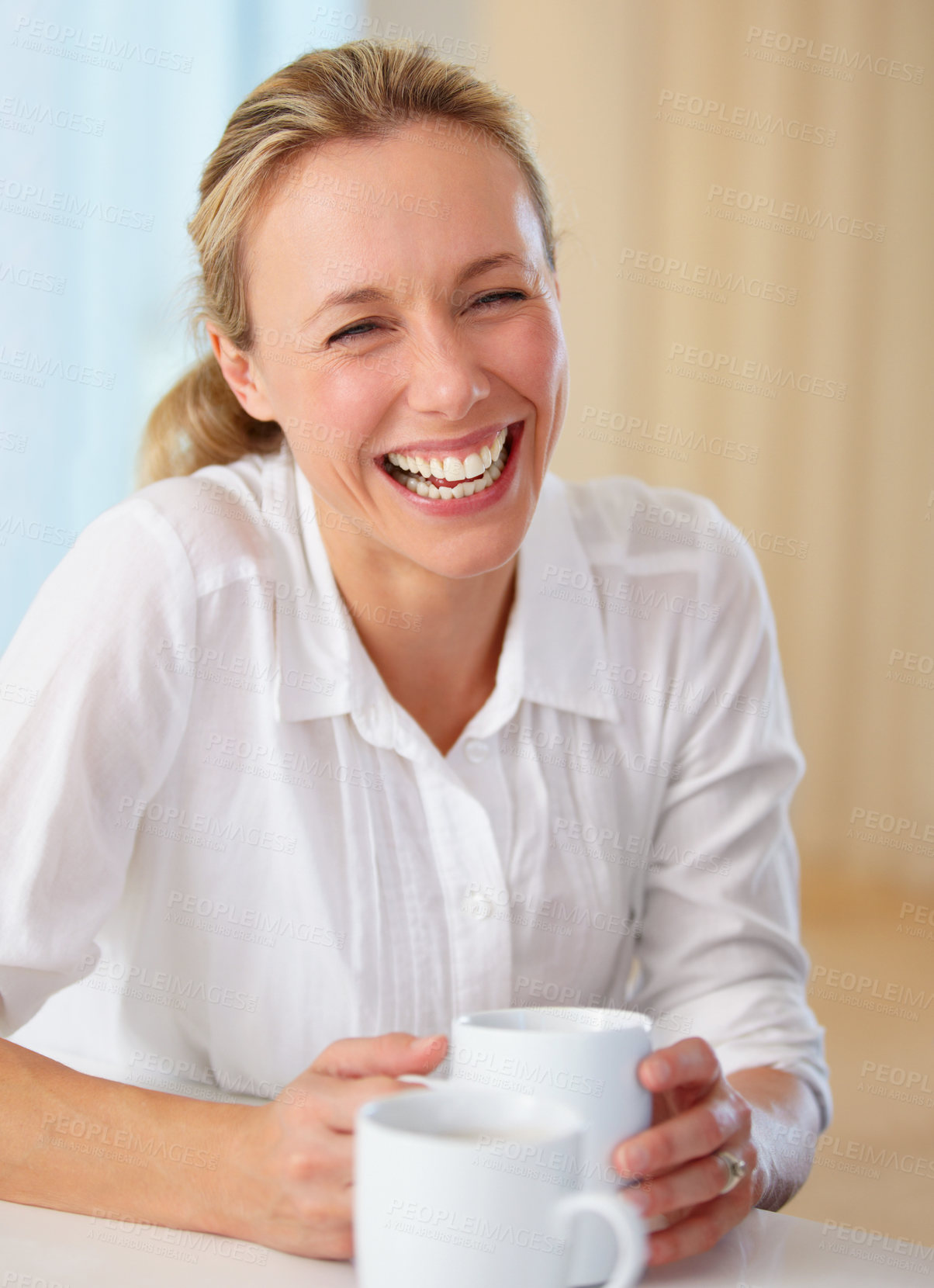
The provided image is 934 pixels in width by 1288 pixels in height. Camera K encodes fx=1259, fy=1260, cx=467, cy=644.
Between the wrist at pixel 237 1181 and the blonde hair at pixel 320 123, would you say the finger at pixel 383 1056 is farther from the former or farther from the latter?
the blonde hair at pixel 320 123

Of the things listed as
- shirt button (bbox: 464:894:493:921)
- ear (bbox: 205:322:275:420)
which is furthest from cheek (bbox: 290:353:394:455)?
shirt button (bbox: 464:894:493:921)

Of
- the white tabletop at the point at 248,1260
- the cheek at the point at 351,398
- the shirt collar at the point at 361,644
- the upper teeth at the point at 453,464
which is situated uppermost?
the cheek at the point at 351,398

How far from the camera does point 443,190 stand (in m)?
1.02

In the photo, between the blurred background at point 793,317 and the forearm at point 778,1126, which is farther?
the blurred background at point 793,317

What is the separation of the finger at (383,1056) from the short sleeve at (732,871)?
479mm

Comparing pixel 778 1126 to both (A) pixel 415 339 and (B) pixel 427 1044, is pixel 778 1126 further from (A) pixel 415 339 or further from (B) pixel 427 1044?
(A) pixel 415 339

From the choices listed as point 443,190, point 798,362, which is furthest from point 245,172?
point 798,362

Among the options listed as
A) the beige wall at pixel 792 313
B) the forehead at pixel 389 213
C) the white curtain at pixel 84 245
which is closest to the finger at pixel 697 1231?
the forehead at pixel 389 213

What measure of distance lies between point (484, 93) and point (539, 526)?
41 cm

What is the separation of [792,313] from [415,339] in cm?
314

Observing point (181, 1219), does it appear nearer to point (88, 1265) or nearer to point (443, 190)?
point (88, 1265)

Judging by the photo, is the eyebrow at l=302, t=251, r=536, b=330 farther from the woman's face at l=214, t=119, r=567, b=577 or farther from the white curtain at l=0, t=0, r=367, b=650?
the white curtain at l=0, t=0, r=367, b=650

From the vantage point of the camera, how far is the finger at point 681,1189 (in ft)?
2.23

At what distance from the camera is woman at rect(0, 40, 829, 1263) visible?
1004mm
